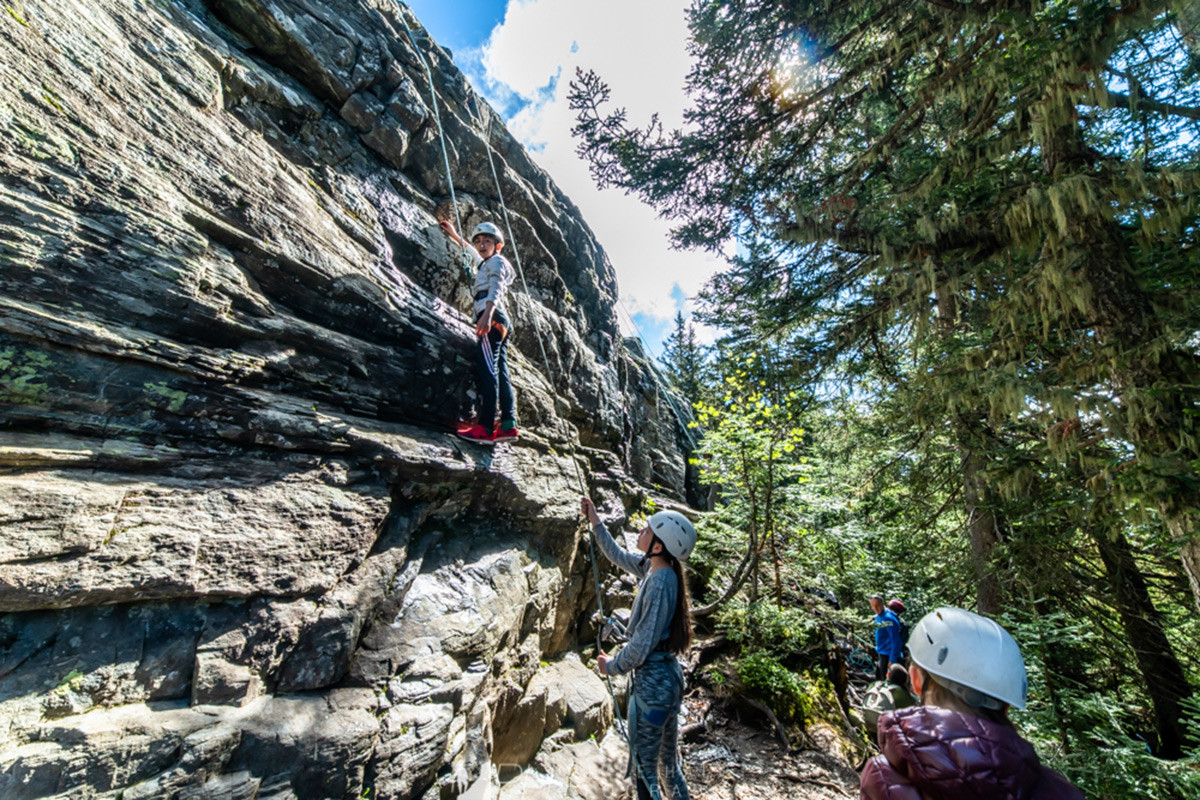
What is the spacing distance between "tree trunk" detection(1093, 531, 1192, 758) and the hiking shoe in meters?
7.38

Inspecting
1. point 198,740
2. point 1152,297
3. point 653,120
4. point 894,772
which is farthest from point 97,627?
point 653,120

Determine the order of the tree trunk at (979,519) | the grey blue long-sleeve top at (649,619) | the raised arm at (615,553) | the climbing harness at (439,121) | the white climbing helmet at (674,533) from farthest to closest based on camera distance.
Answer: the climbing harness at (439,121) → the tree trunk at (979,519) → the raised arm at (615,553) → the white climbing helmet at (674,533) → the grey blue long-sleeve top at (649,619)

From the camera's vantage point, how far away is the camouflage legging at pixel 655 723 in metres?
3.50

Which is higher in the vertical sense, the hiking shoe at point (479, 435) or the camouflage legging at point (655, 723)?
the hiking shoe at point (479, 435)

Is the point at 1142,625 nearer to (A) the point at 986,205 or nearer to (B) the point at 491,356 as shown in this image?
(A) the point at 986,205

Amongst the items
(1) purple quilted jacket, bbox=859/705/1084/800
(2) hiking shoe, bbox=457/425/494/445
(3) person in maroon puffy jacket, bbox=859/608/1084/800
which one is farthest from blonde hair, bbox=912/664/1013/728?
(2) hiking shoe, bbox=457/425/494/445

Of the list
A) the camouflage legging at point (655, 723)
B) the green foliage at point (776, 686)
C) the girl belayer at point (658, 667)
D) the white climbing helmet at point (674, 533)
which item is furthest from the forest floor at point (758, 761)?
the white climbing helmet at point (674, 533)

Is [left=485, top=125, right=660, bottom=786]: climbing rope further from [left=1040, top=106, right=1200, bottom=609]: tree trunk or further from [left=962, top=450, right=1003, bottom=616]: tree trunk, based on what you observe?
[left=962, top=450, right=1003, bottom=616]: tree trunk

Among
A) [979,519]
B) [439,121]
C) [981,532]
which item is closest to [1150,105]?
[979,519]

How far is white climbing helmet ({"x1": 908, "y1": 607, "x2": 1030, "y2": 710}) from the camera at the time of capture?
6.12 ft

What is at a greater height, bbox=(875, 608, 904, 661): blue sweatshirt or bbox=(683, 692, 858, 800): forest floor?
bbox=(875, 608, 904, 661): blue sweatshirt

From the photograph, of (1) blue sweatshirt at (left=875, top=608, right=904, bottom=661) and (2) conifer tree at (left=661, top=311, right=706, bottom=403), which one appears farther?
(2) conifer tree at (left=661, top=311, right=706, bottom=403)

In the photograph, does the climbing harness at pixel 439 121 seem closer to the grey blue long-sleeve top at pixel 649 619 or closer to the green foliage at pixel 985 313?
the green foliage at pixel 985 313

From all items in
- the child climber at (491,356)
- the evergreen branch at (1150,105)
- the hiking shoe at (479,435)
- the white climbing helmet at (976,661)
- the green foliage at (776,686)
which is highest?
the evergreen branch at (1150,105)
